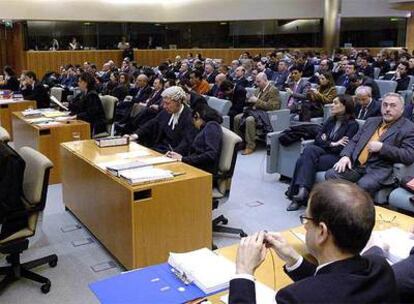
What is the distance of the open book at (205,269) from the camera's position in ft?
6.26

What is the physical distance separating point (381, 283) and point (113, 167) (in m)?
2.41

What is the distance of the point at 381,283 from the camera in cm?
138

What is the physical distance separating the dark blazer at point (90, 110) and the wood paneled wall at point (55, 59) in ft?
33.0

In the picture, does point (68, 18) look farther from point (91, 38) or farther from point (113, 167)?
point (113, 167)

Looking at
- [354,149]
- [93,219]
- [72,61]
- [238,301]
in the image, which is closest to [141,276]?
[238,301]

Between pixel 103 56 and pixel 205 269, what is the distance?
626 inches

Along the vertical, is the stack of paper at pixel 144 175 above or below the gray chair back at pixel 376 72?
below

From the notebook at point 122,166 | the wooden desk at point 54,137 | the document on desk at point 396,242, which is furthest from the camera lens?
the wooden desk at point 54,137

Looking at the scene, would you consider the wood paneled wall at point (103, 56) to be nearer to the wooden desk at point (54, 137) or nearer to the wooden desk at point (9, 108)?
the wooden desk at point (9, 108)

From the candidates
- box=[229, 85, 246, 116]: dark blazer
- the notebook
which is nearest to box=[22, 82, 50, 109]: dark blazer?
box=[229, 85, 246, 116]: dark blazer

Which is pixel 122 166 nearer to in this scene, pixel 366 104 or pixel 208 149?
pixel 208 149

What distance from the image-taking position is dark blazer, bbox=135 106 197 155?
4.41m

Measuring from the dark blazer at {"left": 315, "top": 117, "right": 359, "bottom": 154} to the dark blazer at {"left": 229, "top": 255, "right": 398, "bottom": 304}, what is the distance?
11.1ft

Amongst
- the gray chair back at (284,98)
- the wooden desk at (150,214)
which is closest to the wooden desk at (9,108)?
the gray chair back at (284,98)
